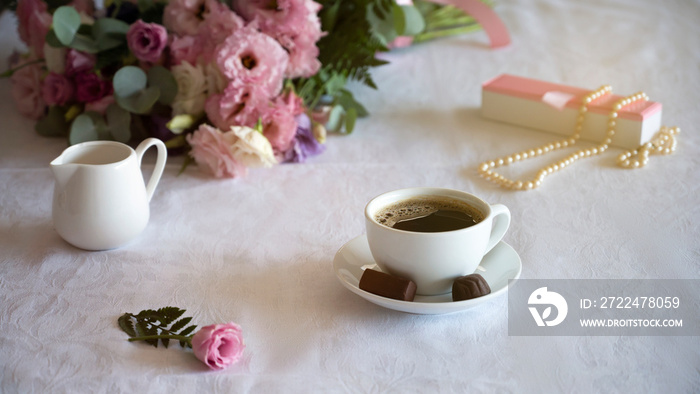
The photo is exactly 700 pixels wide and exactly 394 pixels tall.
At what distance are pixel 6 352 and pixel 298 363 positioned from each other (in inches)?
11.7

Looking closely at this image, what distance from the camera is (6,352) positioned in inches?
27.7

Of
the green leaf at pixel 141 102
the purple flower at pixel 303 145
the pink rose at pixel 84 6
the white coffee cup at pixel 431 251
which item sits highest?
the pink rose at pixel 84 6

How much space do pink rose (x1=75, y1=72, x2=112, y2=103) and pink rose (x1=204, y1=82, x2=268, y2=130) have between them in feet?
0.63

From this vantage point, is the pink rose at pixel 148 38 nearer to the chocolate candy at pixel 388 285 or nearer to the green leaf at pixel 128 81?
the green leaf at pixel 128 81

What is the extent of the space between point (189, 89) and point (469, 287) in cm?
Result: 66

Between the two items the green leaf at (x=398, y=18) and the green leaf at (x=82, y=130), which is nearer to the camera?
the green leaf at (x=82, y=130)

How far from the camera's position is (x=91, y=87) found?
47.3 inches

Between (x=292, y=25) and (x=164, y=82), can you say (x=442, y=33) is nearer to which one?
(x=292, y=25)

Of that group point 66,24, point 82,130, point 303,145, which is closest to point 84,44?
point 66,24

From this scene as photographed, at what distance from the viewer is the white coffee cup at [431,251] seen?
0.70 metres

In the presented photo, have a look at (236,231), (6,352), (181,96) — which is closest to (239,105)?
(181,96)

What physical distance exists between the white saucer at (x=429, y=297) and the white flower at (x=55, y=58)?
706 mm

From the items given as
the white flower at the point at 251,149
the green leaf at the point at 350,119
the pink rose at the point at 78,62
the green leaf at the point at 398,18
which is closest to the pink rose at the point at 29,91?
the pink rose at the point at 78,62

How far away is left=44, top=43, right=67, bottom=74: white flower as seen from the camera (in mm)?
1220
